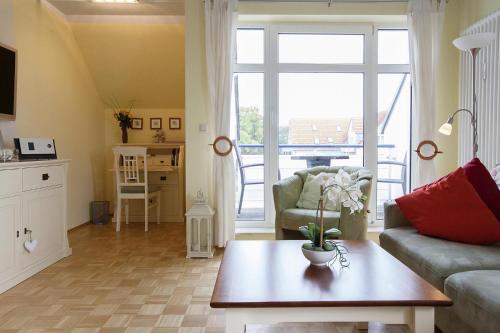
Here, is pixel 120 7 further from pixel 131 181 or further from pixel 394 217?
pixel 394 217

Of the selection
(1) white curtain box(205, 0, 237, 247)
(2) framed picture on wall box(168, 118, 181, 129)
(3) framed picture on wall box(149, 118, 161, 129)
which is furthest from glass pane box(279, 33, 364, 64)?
(3) framed picture on wall box(149, 118, 161, 129)

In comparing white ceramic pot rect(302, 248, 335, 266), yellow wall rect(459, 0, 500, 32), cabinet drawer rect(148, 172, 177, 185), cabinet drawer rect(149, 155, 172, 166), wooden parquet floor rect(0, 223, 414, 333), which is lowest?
wooden parquet floor rect(0, 223, 414, 333)

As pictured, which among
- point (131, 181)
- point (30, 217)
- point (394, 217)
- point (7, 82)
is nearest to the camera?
point (394, 217)

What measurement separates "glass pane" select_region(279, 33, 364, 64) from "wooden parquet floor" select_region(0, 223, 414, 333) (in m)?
2.25

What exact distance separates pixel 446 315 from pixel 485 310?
1.33 feet

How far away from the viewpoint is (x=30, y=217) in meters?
3.10

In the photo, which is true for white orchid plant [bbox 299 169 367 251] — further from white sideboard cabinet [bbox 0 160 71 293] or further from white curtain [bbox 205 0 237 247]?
white sideboard cabinet [bbox 0 160 71 293]

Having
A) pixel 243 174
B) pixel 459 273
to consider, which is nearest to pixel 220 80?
pixel 243 174

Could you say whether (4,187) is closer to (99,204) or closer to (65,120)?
(65,120)

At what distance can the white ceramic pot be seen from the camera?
6.03 ft

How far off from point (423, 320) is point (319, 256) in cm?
52

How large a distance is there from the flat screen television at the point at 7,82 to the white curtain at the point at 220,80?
1688mm

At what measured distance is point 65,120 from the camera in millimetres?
4805

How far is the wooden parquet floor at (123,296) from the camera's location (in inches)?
87.4
